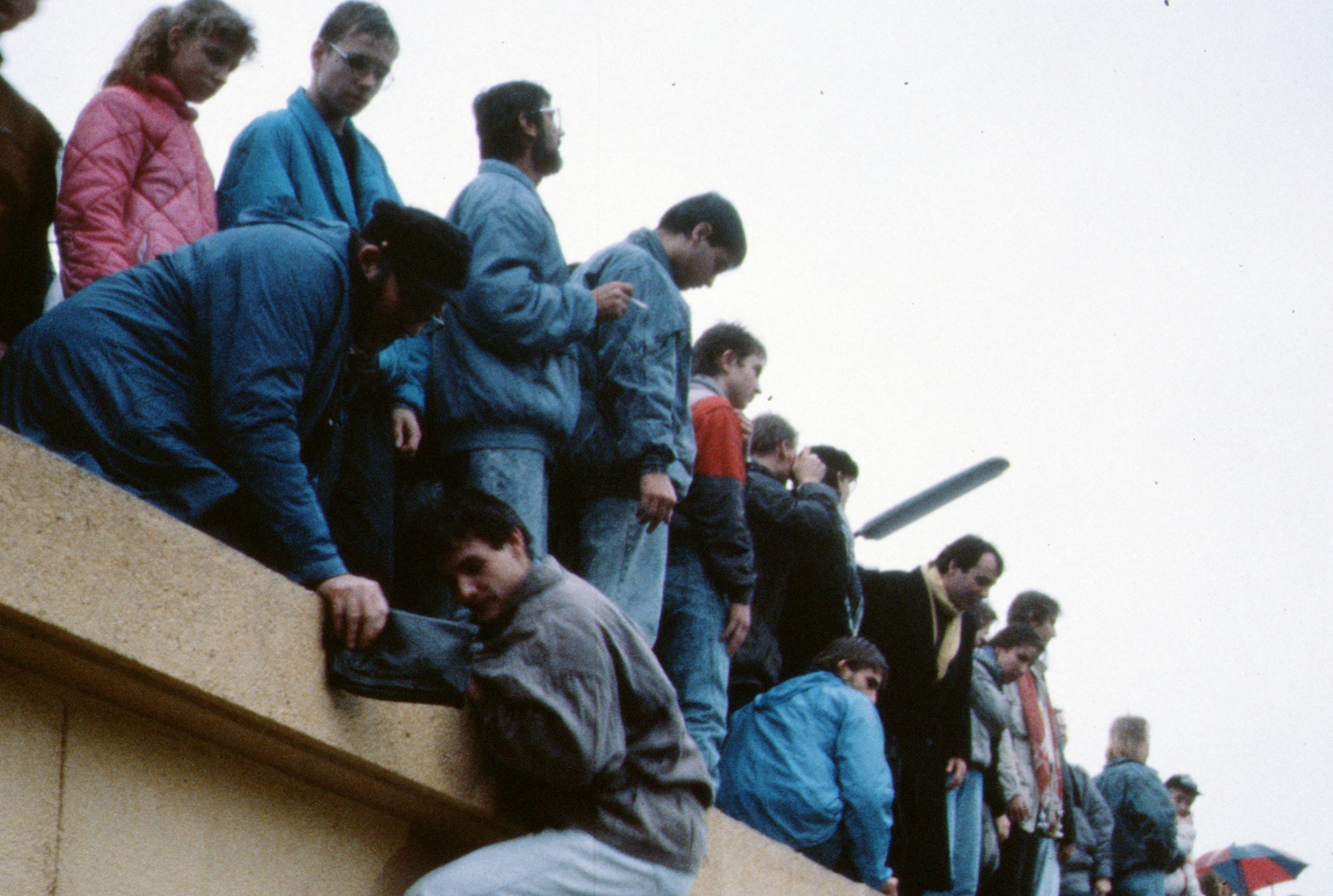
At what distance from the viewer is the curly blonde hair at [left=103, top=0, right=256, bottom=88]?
14.2 ft

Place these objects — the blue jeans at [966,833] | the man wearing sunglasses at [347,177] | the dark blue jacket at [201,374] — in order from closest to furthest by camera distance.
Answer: the dark blue jacket at [201,374] → the man wearing sunglasses at [347,177] → the blue jeans at [966,833]

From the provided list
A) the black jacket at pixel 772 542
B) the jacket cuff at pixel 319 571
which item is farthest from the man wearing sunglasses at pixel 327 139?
the black jacket at pixel 772 542

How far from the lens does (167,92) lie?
433cm

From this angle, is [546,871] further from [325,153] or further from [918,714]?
[918,714]

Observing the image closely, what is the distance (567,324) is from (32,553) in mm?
1900

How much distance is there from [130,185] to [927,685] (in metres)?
4.04

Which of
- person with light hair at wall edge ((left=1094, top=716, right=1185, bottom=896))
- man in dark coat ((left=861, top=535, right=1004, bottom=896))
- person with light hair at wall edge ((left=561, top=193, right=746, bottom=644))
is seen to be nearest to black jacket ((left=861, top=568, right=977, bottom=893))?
man in dark coat ((left=861, top=535, right=1004, bottom=896))

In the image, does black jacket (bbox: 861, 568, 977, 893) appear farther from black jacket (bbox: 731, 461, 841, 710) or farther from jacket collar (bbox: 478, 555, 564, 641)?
jacket collar (bbox: 478, 555, 564, 641)

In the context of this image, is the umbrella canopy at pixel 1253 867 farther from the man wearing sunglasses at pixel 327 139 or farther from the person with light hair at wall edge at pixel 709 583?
the man wearing sunglasses at pixel 327 139

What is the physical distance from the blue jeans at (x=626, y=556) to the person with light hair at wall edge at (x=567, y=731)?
2.72 feet

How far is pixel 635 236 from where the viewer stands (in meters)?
5.34

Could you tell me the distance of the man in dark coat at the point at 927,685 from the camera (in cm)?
681

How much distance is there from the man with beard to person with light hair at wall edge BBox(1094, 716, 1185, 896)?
5930 millimetres

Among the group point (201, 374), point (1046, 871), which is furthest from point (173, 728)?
point (1046, 871)
